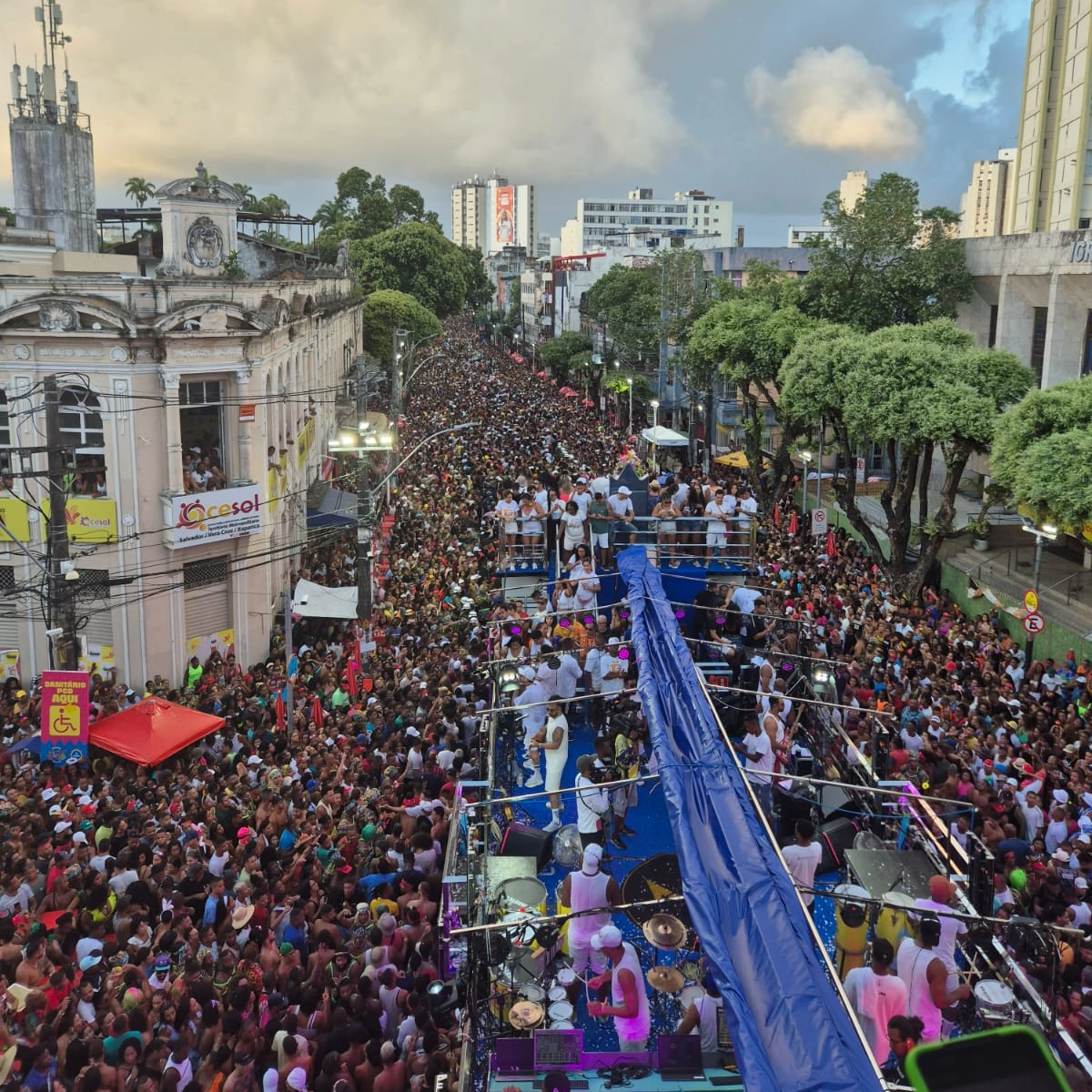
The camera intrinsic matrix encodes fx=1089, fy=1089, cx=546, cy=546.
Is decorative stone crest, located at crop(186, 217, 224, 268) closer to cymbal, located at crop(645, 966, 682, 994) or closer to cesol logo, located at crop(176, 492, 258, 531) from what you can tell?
cesol logo, located at crop(176, 492, 258, 531)

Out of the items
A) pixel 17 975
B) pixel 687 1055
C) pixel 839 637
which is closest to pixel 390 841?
pixel 17 975

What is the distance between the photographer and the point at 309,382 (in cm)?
3338

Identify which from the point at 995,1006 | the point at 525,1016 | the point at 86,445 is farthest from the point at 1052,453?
the point at 86,445

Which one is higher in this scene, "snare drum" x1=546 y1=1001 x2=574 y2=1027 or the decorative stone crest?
the decorative stone crest

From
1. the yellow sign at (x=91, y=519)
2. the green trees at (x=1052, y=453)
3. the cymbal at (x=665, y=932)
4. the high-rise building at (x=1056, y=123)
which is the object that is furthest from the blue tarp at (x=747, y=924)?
the high-rise building at (x=1056, y=123)

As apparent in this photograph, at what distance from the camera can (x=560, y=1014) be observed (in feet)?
25.8

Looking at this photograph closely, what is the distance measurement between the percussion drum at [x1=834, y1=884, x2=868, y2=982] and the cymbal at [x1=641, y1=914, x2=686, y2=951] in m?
1.18

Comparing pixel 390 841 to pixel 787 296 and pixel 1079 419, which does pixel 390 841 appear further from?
pixel 787 296

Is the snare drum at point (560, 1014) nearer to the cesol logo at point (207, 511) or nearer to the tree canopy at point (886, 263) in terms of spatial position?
the cesol logo at point (207, 511)

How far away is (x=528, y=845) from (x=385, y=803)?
3.46 m

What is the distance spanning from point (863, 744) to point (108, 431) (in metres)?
15.4

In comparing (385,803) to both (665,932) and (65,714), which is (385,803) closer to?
(65,714)

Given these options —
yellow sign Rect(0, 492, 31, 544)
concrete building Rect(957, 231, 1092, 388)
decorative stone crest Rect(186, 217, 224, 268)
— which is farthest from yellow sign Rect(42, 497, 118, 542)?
concrete building Rect(957, 231, 1092, 388)

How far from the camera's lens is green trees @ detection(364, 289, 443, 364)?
5719 cm
